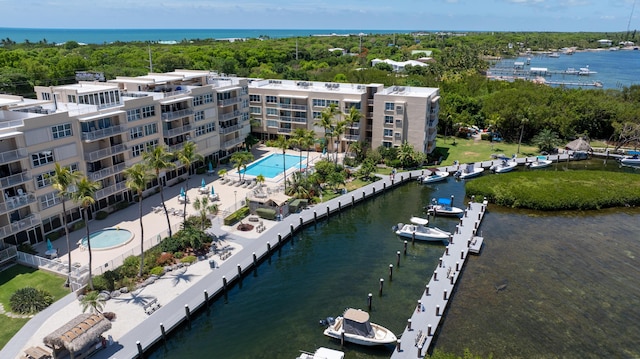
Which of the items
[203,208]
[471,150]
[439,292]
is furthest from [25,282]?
[471,150]

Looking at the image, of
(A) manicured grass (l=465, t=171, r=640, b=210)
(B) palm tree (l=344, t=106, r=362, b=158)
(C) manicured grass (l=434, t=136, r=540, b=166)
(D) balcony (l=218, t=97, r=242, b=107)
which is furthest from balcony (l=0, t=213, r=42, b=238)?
(C) manicured grass (l=434, t=136, r=540, b=166)

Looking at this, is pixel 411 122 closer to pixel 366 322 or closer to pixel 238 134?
pixel 238 134

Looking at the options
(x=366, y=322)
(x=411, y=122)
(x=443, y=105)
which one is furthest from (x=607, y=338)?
(x=443, y=105)

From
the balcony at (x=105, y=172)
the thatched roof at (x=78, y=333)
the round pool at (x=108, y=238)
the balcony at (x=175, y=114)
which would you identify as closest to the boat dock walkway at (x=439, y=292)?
the thatched roof at (x=78, y=333)

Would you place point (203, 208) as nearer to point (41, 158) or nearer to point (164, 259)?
point (164, 259)

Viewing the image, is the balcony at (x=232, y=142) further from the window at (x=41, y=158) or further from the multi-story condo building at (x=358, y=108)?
the window at (x=41, y=158)

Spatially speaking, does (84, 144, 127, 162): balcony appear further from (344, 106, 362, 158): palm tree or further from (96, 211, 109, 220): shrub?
(344, 106, 362, 158): palm tree
